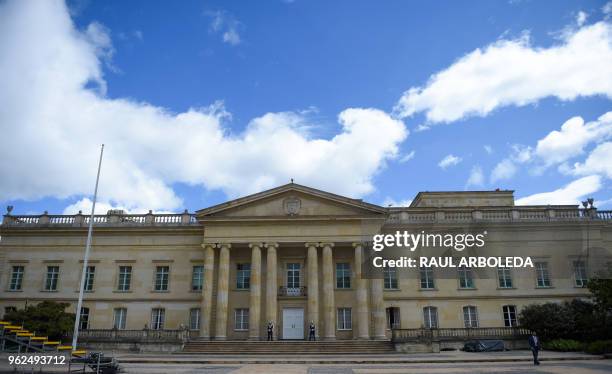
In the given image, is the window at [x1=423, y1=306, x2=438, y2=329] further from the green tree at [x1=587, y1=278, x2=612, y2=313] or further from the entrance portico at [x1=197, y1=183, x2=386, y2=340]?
the green tree at [x1=587, y1=278, x2=612, y2=313]

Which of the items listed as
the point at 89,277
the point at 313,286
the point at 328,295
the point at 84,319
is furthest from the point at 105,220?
the point at 328,295

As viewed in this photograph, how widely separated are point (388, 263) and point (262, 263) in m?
9.91

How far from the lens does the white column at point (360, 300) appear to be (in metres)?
34.5

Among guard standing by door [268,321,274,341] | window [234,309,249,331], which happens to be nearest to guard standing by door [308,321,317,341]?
guard standing by door [268,321,274,341]

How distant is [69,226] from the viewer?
39750 millimetres

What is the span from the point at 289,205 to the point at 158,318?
13661 millimetres

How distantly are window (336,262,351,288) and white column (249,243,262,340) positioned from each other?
6.29m

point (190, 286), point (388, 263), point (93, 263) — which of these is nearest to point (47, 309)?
point (93, 263)

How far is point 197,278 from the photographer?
127ft

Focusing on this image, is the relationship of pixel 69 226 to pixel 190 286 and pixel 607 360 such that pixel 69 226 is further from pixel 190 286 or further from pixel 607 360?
pixel 607 360

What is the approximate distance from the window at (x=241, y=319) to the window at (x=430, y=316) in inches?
539

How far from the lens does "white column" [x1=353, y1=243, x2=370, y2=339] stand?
113ft

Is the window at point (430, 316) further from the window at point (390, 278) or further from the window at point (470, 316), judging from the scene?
the window at point (390, 278)

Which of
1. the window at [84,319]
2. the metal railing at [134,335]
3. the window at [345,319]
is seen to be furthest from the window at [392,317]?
the window at [84,319]
